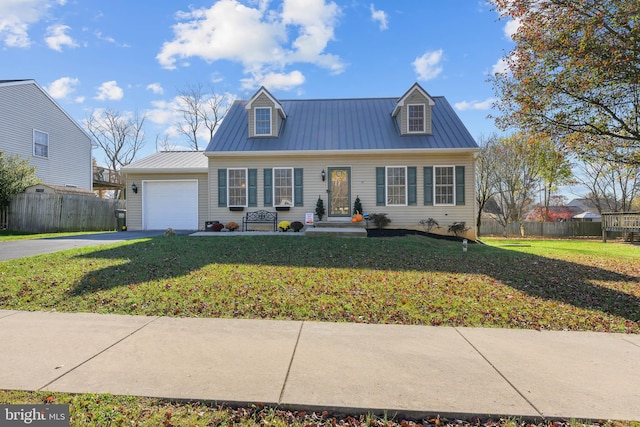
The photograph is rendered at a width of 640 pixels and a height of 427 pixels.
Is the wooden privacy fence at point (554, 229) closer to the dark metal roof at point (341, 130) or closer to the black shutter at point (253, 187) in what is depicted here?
the dark metal roof at point (341, 130)

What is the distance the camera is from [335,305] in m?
5.04

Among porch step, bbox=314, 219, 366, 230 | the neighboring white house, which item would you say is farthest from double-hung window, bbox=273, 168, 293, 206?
the neighboring white house

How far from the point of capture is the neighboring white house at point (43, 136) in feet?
55.9

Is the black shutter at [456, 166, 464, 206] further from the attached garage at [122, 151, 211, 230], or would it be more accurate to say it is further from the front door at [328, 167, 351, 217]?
the attached garage at [122, 151, 211, 230]

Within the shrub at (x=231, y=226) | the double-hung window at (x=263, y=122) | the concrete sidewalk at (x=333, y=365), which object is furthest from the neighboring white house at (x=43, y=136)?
the concrete sidewalk at (x=333, y=365)

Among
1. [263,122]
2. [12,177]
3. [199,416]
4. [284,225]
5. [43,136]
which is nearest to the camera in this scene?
[199,416]

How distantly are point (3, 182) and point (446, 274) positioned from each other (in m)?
18.1

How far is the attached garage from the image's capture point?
15.5m

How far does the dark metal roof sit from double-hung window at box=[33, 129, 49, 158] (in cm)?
1140

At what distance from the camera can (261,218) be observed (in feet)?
45.8

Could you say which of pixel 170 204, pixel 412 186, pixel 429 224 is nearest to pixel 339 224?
pixel 412 186

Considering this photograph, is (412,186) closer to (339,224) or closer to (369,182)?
(369,182)

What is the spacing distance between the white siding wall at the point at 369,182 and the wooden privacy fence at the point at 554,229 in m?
15.8

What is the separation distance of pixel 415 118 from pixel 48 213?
16665mm
